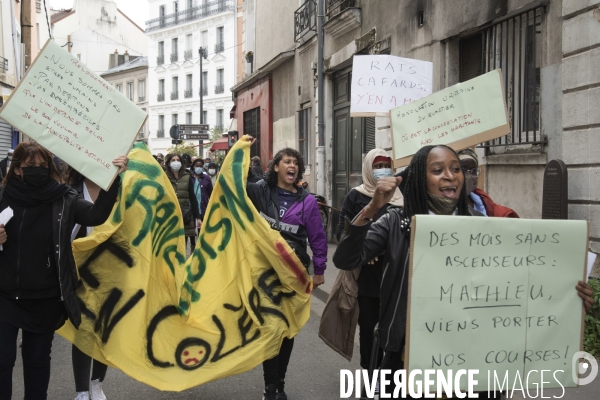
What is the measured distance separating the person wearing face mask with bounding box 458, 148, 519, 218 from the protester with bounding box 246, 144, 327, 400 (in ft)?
3.84

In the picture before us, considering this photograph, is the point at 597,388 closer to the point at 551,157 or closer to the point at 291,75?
the point at 551,157

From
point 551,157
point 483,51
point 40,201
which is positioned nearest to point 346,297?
point 40,201

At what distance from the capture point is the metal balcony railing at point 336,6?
14.0 meters

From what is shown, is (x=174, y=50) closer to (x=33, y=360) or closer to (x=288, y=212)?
(x=288, y=212)

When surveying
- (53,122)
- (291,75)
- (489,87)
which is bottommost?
(53,122)

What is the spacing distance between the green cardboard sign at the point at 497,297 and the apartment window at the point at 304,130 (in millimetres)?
15070

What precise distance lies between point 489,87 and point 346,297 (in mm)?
1805

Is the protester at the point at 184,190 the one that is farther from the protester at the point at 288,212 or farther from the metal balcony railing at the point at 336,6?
the metal balcony railing at the point at 336,6

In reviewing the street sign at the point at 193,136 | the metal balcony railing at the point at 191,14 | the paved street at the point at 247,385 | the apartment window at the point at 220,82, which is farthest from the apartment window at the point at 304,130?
the metal balcony railing at the point at 191,14

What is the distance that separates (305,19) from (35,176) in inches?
558

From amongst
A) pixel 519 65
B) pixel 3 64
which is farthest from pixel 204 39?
pixel 519 65

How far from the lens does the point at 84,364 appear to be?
4.79 m

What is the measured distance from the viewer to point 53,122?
4.14 m

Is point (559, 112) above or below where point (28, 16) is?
below
